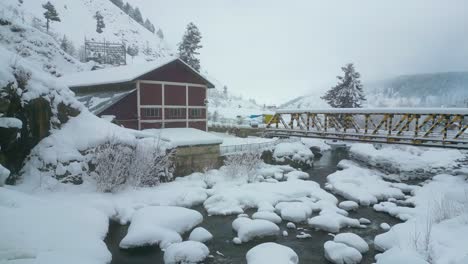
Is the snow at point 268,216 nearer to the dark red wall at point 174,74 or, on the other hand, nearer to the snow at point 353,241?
the snow at point 353,241

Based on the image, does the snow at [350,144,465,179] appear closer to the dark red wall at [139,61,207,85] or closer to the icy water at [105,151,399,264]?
the icy water at [105,151,399,264]

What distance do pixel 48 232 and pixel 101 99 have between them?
1395cm

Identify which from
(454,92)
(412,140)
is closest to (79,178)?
(412,140)

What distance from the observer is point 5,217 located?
704 cm

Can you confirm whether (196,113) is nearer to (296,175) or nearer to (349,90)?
(296,175)

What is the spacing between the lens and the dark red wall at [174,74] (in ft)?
65.8

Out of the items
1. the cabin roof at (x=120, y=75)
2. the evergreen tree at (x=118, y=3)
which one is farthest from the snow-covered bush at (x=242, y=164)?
the evergreen tree at (x=118, y=3)

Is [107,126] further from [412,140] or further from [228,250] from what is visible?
[412,140]

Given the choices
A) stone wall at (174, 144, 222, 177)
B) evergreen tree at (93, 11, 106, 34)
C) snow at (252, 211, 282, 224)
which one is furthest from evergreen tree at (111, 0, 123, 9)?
A: snow at (252, 211, 282, 224)

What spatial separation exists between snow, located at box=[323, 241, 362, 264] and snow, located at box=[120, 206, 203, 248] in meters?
4.70

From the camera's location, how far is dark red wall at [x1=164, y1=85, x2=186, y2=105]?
20812mm

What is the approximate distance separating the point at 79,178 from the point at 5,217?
5831 millimetres

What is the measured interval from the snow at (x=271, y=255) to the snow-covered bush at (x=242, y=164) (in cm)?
853

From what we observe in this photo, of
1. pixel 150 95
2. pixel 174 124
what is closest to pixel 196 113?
pixel 174 124
